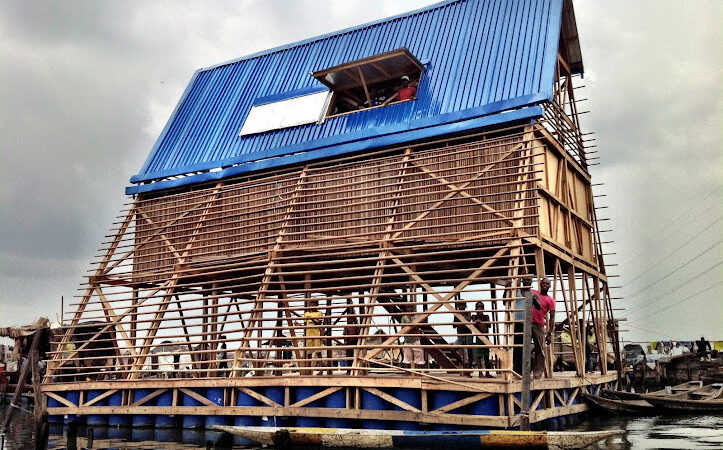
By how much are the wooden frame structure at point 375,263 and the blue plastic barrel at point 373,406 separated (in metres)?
0.11

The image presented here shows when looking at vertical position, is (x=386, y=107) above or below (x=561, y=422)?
above

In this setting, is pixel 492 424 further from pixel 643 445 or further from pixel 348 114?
pixel 348 114

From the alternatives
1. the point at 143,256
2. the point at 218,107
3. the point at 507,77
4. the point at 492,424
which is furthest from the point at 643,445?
the point at 218,107

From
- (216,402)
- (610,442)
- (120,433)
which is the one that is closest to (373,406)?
(216,402)

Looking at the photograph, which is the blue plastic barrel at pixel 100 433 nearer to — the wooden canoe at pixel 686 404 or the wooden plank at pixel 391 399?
the wooden plank at pixel 391 399

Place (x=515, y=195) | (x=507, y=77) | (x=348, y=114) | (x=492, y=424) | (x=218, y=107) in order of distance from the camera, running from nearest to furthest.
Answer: (x=492, y=424) → (x=515, y=195) → (x=507, y=77) → (x=348, y=114) → (x=218, y=107)

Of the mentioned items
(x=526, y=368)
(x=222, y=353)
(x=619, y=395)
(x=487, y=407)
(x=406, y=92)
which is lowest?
(x=619, y=395)

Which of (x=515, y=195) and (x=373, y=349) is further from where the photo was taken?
(x=515, y=195)

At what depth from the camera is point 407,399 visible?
1338cm

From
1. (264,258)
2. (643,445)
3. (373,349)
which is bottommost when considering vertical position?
(643,445)

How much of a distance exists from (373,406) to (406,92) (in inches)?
352

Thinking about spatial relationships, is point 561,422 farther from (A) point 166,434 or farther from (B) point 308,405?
(A) point 166,434

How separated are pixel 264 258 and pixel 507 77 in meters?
7.71

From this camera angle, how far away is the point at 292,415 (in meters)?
14.2
